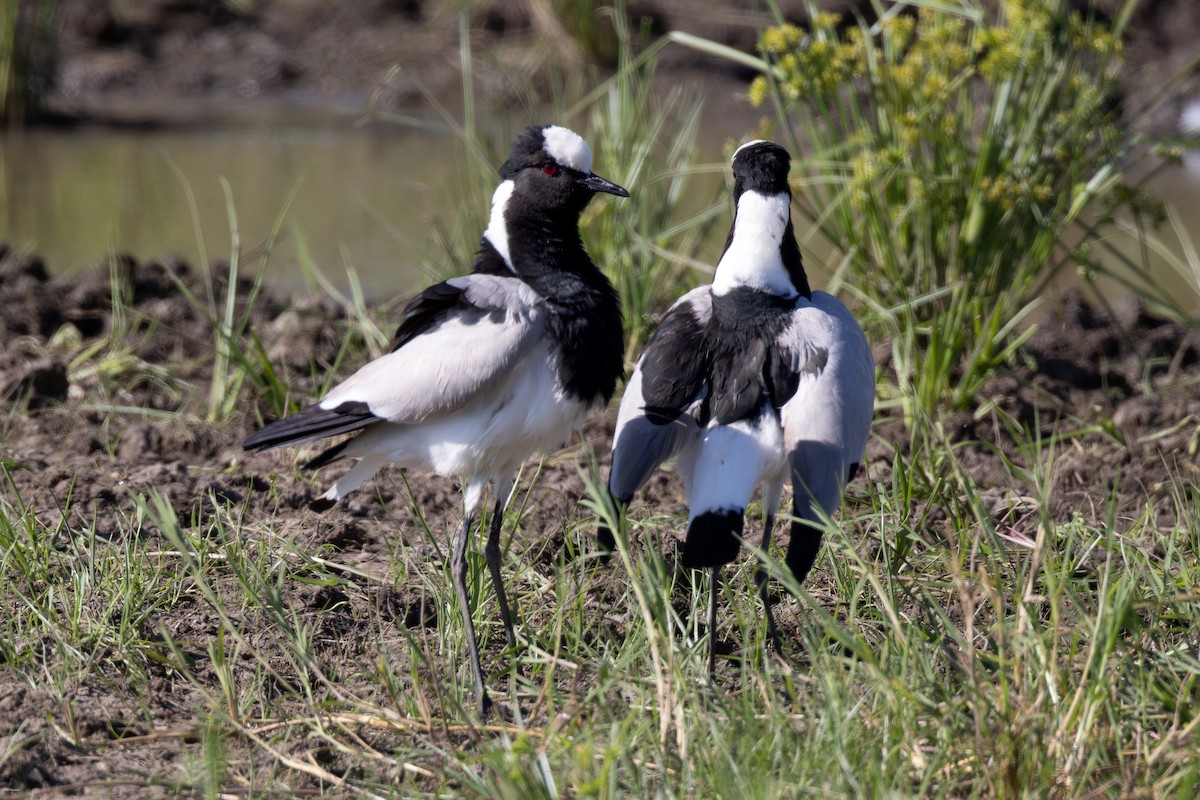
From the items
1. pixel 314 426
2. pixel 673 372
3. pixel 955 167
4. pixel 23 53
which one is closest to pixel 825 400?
pixel 673 372

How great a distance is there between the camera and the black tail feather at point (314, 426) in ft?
9.93

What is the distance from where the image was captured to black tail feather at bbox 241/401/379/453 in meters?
3.03

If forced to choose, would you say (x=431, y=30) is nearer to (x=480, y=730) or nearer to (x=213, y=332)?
(x=213, y=332)

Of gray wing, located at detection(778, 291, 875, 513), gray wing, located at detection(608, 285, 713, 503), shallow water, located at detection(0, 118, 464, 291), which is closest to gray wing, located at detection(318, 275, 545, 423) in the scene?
gray wing, located at detection(608, 285, 713, 503)

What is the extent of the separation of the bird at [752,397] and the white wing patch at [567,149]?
38cm

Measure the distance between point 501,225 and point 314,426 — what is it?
26.5 inches

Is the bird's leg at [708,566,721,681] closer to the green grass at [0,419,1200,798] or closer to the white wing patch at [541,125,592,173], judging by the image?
the green grass at [0,419,1200,798]

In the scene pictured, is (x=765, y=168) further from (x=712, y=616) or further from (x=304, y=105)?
(x=304, y=105)

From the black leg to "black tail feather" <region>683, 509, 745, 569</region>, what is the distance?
47 cm

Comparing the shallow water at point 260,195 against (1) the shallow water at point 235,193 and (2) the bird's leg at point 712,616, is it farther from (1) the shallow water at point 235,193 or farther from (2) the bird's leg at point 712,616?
(2) the bird's leg at point 712,616

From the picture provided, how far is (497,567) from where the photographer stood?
3066mm

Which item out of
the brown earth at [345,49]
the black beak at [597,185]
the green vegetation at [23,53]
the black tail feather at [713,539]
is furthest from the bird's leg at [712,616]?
the green vegetation at [23,53]

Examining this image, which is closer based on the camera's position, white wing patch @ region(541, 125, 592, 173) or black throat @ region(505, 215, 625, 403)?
black throat @ region(505, 215, 625, 403)

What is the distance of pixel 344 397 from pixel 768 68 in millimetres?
1876
